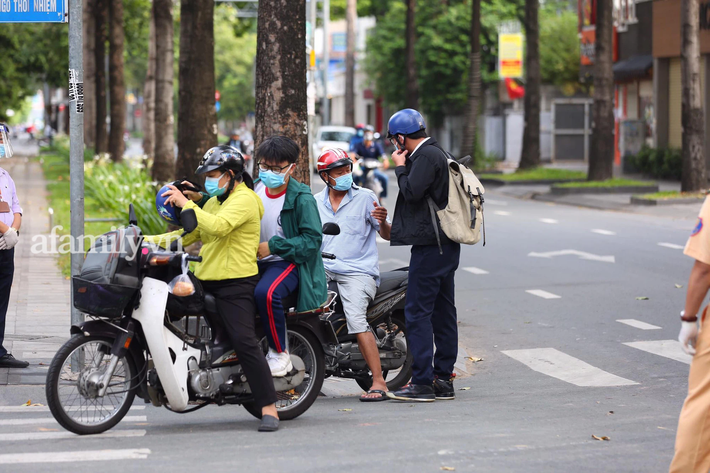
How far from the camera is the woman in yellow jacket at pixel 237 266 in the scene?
20.2 feet

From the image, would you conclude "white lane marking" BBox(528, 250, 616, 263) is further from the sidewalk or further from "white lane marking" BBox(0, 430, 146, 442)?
"white lane marking" BBox(0, 430, 146, 442)

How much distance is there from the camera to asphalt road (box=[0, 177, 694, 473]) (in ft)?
18.1

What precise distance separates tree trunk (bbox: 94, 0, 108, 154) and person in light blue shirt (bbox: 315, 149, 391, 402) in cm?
2641

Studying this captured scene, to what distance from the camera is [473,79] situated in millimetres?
35156

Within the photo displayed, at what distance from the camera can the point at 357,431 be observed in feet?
20.4

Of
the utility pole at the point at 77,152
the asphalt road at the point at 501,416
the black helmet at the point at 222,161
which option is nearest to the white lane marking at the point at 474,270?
the asphalt road at the point at 501,416

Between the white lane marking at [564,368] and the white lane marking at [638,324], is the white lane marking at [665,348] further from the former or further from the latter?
the white lane marking at [564,368]

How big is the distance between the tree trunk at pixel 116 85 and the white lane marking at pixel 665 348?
23014 mm

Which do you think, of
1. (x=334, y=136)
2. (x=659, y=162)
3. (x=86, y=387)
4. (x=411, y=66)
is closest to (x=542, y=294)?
(x=86, y=387)

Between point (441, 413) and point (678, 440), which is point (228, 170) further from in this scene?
point (678, 440)

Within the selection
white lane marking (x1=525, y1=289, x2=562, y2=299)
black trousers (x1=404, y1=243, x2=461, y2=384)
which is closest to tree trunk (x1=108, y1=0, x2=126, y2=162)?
white lane marking (x1=525, y1=289, x2=562, y2=299)

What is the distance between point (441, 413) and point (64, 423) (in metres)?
2.34

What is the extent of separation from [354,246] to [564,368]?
2.34 metres

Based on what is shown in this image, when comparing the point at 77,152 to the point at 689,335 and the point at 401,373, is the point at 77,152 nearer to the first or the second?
the point at 401,373
